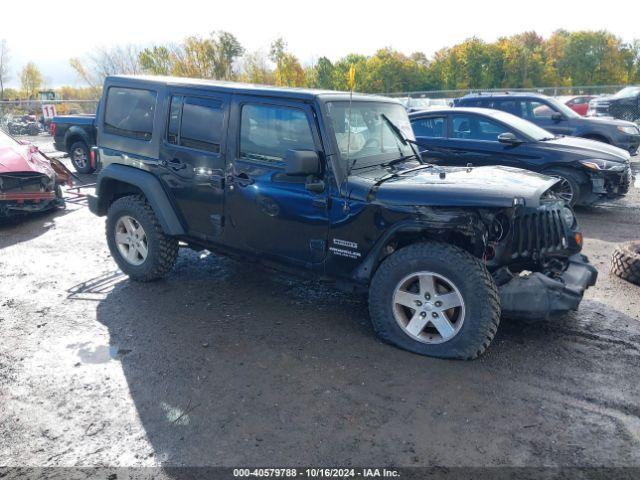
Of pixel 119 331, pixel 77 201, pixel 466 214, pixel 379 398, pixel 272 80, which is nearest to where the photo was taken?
pixel 379 398

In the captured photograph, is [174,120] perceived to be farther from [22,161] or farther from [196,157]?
[22,161]

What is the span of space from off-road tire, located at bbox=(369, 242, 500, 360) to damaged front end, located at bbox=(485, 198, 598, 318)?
0.27m

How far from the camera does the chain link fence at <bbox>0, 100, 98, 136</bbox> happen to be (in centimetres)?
2286

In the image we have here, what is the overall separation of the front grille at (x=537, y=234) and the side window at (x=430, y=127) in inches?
186

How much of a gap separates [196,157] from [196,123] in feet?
1.04

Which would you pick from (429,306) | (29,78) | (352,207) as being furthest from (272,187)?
(29,78)

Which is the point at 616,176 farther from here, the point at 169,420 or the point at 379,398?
the point at 169,420

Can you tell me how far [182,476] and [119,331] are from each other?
6.45ft

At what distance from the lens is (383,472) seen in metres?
2.50

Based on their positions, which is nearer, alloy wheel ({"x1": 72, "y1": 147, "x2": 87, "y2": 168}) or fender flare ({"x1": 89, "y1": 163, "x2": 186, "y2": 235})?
fender flare ({"x1": 89, "y1": 163, "x2": 186, "y2": 235})

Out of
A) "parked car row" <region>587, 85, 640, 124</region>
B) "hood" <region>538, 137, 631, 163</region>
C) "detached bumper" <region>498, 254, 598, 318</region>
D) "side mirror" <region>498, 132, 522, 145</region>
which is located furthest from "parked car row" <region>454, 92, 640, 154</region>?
"parked car row" <region>587, 85, 640, 124</region>

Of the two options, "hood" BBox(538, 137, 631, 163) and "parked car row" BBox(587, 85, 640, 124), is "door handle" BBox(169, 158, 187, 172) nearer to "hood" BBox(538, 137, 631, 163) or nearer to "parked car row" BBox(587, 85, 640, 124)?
"hood" BBox(538, 137, 631, 163)

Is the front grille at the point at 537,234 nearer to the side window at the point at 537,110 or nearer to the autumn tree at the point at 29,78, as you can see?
the side window at the point at 537,110

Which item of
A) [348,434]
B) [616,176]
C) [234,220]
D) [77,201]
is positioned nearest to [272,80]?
[77,201]
